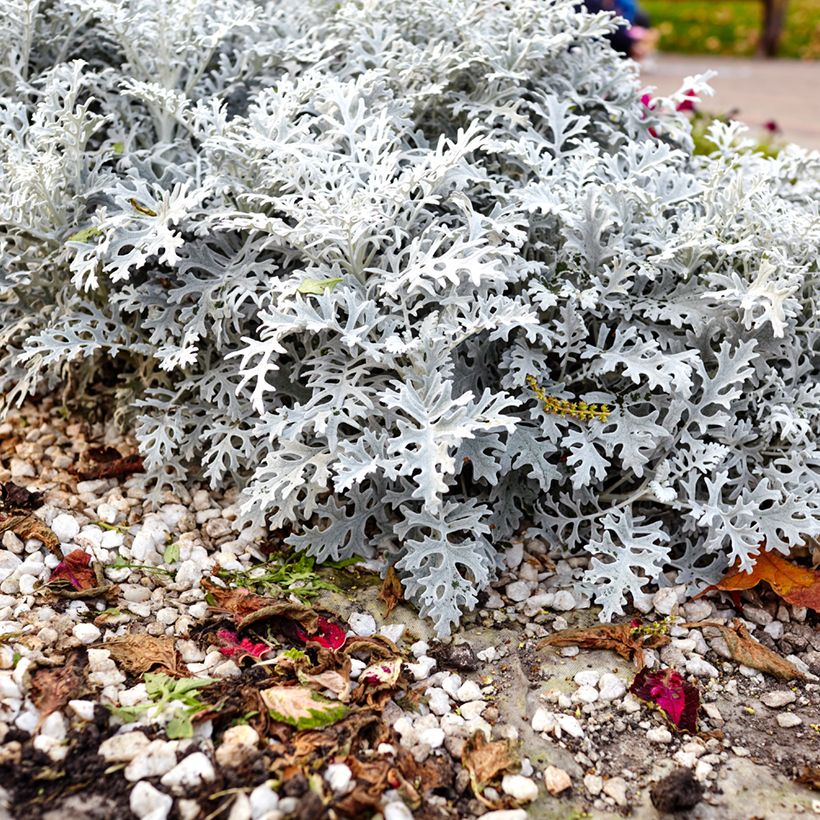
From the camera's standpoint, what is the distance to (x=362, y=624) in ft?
7.96

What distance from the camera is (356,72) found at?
3.26m

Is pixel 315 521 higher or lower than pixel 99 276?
lower

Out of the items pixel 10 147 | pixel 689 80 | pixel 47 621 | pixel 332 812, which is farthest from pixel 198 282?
pixel 689 80

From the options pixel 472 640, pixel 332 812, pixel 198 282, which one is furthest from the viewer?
pixel 198 282

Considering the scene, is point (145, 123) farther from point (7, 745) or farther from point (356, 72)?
point (7, 745)

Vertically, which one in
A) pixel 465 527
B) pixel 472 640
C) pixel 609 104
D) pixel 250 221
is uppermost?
pixel 609 104

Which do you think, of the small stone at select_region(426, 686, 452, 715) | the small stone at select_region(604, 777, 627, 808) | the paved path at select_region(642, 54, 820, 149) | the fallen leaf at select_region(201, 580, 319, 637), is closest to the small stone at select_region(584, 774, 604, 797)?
the small stone at select_region(604, 777, 627, 808)

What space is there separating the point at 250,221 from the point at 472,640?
1.24 metres

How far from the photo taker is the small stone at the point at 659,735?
2143 millimetres

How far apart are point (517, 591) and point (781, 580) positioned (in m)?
0.72

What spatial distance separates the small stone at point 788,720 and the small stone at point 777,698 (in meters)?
0.04

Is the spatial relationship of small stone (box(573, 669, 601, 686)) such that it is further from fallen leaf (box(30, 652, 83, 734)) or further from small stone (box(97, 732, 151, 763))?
fallen leaf (box(30, 652, 83, 734))

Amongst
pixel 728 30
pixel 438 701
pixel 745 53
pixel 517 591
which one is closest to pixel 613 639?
pixel 517 591

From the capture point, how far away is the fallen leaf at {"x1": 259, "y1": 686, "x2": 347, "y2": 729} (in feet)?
6.64
